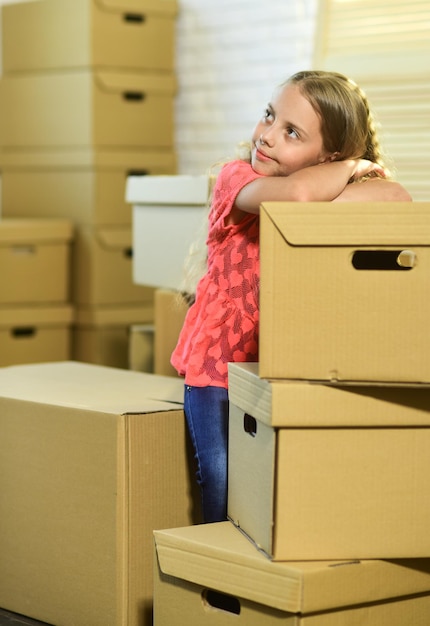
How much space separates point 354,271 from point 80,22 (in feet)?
6.71

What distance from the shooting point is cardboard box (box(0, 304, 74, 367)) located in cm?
312

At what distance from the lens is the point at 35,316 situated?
319cm

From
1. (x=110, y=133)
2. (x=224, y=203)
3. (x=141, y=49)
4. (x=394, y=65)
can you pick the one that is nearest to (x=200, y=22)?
(x=141, y=49)

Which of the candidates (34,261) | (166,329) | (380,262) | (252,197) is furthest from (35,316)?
(252,197)

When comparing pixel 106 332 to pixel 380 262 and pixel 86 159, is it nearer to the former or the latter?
pixel 86 159

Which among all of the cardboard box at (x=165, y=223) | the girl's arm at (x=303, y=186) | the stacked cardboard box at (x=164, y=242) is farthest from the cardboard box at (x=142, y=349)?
the girl's arm at (x=303, y=186)

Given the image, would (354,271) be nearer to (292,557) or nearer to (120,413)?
(292,557)

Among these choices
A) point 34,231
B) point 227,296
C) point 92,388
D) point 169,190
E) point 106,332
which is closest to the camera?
point 227,296

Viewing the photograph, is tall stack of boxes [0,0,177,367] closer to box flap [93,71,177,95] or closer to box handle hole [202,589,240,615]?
box flap [93,71,177,95]

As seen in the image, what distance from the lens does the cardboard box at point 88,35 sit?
126 inches

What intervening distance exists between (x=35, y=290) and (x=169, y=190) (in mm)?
837

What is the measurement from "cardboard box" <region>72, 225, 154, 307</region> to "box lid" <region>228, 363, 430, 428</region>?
6.06 feet

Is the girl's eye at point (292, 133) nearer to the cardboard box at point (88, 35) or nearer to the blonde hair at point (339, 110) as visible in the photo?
→ the blonde hair at point (339, 110)

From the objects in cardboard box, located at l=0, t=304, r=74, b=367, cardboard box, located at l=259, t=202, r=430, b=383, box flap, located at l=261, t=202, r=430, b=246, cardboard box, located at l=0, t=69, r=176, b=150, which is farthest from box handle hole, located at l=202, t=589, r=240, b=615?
cardboard box, located at l=0, t=69, r=176, b=150
